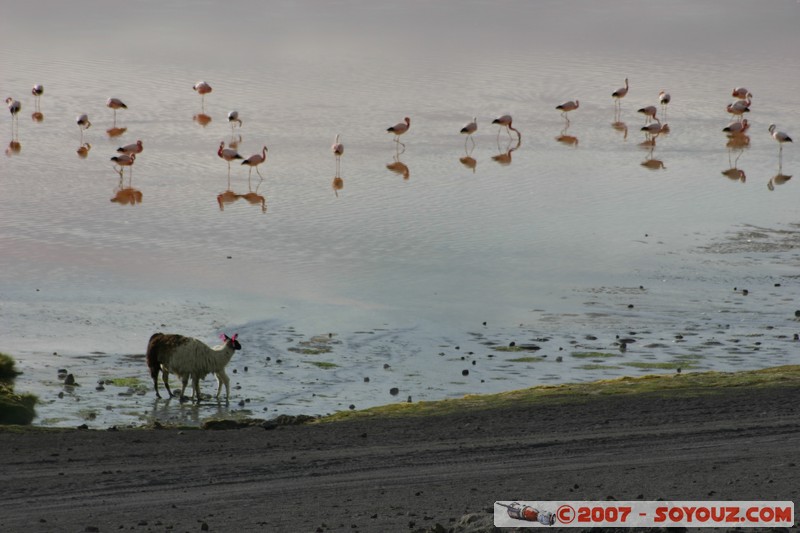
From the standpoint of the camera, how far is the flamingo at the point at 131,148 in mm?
28625

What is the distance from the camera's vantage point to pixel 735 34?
52219mm

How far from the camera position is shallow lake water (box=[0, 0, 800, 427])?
17297 mm

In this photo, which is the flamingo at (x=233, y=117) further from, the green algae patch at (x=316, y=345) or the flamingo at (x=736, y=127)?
the green algae patch at (x=316, y=345)

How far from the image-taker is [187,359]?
15836 mm

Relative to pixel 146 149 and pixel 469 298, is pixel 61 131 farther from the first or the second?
pixel 469 298

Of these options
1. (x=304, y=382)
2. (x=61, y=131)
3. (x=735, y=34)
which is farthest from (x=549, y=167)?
(x=735, y=34)

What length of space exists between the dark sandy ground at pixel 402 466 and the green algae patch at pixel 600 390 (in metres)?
0.24

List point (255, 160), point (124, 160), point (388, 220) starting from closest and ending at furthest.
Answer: point (388, 220) → point (255, 160) → point (124, 160)

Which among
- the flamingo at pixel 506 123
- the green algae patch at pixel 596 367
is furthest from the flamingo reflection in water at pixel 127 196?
the green algae patch at pixel 596 367

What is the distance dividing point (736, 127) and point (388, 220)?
1184cm

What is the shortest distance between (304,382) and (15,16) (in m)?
44.8

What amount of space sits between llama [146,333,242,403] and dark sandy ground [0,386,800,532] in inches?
87.9

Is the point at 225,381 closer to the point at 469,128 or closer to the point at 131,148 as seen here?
the point at 131,148

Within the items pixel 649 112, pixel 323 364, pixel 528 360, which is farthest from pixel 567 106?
pixel 323 364
